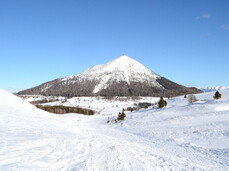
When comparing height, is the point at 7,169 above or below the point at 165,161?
above

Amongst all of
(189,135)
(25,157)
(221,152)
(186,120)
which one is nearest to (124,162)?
(25,157)

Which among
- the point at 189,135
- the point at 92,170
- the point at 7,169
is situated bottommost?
the point at 189,135

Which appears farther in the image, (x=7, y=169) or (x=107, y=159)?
(x=107, y=159)

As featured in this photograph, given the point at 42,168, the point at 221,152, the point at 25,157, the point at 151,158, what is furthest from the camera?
the point at 221,152

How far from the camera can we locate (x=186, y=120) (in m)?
29.4

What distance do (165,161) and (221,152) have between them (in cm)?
635

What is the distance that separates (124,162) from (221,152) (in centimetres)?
890

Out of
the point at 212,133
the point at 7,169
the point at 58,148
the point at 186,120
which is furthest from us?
the point at 186,120

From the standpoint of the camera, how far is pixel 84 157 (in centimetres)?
998

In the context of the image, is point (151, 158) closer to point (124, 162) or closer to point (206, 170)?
point (124, 162)

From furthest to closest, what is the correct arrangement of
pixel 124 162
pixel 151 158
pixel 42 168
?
1. pixel 151 158
2. pixel 124 162
3. pixel 42 168

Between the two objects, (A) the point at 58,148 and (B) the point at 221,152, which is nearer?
(A) the point at 58,148

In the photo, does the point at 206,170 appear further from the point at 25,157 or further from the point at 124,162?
the point at 25,157

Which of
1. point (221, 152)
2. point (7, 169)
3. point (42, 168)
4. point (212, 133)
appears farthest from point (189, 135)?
point (7, 169)
